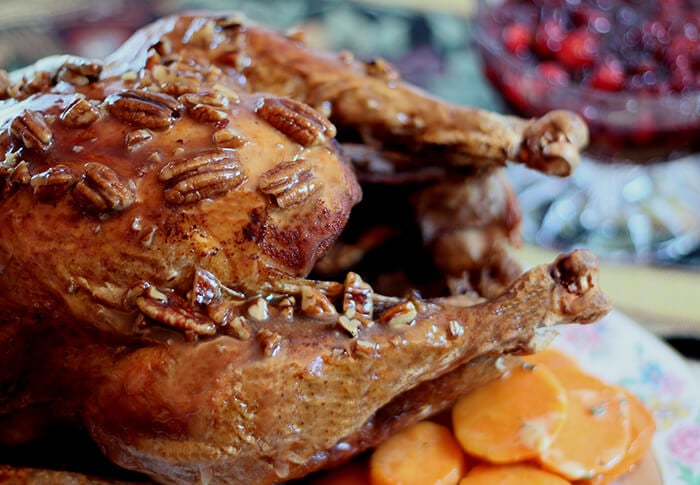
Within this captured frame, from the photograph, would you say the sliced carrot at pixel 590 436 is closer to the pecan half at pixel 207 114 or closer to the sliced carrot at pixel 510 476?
the sliced carrot at pixel 510 476

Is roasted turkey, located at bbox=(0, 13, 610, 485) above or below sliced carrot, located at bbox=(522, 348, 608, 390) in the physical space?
above

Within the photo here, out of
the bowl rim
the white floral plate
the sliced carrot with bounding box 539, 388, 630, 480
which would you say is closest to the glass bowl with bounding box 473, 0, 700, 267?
the bowl rim

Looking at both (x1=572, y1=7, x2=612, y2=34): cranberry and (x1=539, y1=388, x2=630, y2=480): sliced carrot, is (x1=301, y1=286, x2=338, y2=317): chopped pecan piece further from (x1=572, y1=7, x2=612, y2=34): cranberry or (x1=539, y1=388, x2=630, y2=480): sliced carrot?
(x1=572, y1=7, x2=612, y2=34): cranberry

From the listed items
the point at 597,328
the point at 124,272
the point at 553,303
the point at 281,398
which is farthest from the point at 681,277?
the point at 124,272

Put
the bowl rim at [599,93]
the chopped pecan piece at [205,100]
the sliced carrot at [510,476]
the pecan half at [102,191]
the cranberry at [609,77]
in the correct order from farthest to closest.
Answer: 1. the cranberry at [609,77]
2. the bowl rim at [599,93]
3. the sliced carrot at [510,476]
4. the chopped pecan piece at [205,100]
5. the pecan half at [102,191]

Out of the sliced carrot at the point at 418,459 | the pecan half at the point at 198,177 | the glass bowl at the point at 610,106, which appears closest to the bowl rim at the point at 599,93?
the glass bowl at the point at 610,106

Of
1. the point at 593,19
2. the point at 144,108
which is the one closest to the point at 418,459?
the point at 144,108
